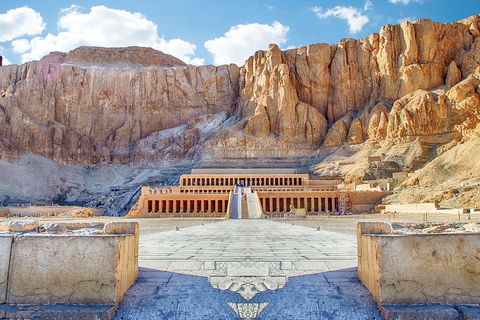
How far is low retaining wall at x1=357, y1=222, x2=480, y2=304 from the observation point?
4262mm

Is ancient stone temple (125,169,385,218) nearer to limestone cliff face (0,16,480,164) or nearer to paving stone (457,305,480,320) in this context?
limestone cliff face (0,16,480,164)

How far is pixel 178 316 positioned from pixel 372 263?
92.4 inches

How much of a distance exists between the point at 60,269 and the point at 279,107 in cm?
7841

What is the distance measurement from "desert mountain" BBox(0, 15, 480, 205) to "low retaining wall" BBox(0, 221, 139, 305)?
161 ft

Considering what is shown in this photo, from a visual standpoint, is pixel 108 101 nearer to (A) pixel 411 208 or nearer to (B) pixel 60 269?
(A) pixel 411 208

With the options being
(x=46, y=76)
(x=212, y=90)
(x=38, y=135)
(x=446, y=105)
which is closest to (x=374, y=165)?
(x=446, y=105)

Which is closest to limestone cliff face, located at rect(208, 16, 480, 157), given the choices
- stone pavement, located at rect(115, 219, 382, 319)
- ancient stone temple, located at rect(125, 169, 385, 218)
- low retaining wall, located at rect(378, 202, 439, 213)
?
ancient stone temple, located at rect(125, 169, 385, 218)

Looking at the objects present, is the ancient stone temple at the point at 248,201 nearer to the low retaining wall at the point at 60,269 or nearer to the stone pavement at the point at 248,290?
the stone pavement at the point at 248,290

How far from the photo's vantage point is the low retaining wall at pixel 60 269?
4.27 m

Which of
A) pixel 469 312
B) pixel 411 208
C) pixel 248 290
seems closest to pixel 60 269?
pixel 248 290

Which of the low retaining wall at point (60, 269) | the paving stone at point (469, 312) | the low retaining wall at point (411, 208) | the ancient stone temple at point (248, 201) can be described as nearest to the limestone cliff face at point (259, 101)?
the ancient stone temple at point (248, 201)

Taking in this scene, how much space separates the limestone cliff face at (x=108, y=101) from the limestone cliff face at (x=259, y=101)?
0.26 metres

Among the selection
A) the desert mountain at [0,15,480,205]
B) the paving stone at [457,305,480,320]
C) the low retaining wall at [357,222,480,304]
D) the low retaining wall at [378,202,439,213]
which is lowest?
the low retaining wall at [378,202,439,213]

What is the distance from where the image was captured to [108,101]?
3883 inches
